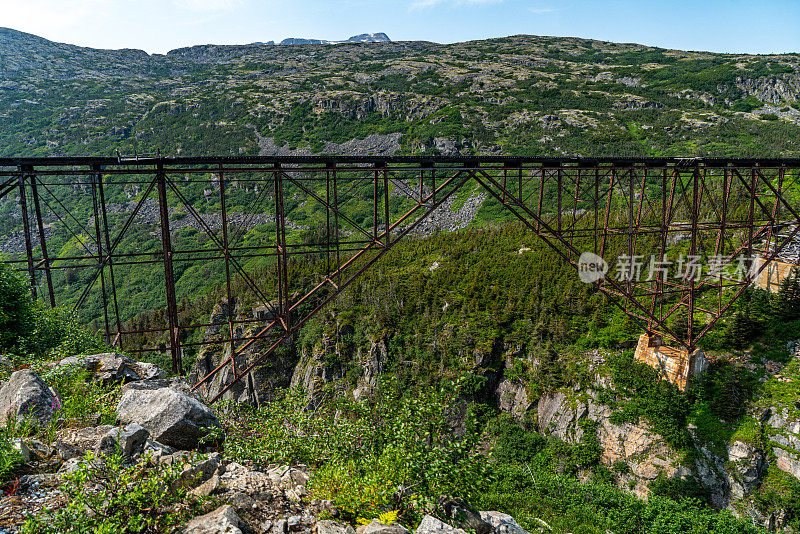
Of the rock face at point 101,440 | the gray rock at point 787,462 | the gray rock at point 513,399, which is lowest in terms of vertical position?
the gray rock at point 513,399

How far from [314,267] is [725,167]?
5964cm

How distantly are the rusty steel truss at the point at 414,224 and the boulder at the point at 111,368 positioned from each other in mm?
1362

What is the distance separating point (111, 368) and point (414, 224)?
11038 millimetres

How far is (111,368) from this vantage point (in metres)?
10.8

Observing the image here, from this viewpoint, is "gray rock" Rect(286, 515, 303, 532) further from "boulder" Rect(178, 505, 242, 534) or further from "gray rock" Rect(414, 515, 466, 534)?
"gray rock" Rect(414, 515, 466, 534)

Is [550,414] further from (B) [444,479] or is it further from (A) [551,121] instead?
(A) [551,121]

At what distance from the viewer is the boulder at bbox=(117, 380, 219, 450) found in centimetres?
807

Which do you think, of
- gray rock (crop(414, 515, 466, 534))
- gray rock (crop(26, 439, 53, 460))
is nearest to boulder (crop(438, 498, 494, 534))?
gray rock (crop(414, 515, 466, 534))

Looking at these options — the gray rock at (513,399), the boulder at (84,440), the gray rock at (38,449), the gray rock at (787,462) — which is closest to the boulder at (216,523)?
the boulder at (84,440)

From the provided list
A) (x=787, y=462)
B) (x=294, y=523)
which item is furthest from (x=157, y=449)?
(x=787, y=462)

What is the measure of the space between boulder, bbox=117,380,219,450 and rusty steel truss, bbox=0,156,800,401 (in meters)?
4.18

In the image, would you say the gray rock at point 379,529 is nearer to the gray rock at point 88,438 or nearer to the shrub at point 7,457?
the gray rock at point 88,438

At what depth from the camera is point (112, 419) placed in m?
8.29

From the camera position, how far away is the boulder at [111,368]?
1027cm
